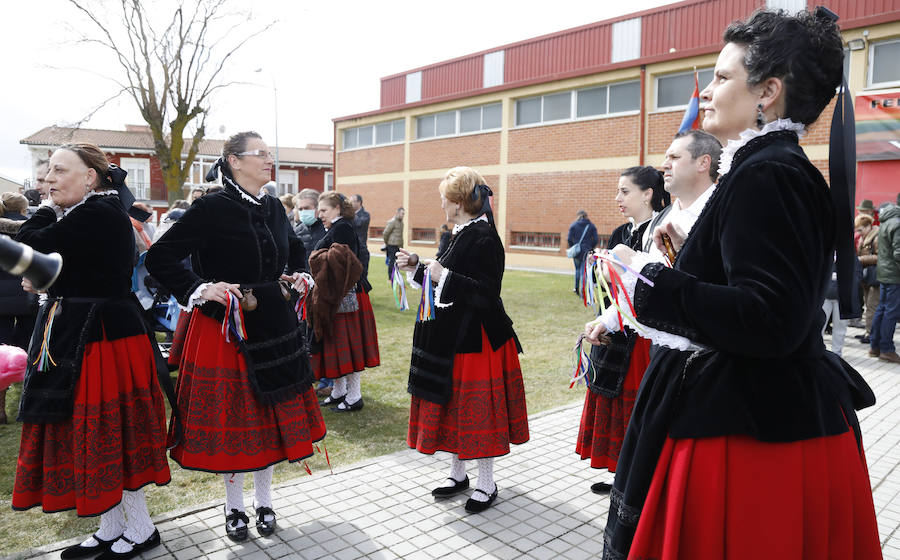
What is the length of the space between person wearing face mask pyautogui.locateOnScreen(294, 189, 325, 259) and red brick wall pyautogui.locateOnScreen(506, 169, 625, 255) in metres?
13.5

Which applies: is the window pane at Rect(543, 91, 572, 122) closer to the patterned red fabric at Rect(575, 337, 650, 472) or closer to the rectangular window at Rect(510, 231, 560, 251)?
the rectangular window at Rect(510, 231, 560, 251)

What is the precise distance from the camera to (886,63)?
1480cm

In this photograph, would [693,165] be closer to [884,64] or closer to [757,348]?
[757,348]

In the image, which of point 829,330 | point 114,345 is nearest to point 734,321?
point 114,345

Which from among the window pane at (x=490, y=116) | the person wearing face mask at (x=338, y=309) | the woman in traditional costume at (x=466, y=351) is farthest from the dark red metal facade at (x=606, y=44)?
the woman in traditional costume at (x=466, y=351)

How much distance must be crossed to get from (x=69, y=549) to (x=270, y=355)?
139 cm

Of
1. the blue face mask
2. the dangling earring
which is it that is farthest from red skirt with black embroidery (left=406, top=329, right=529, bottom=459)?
the blue face mask

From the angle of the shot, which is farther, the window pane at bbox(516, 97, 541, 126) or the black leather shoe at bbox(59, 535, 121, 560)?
the window pane at bbox(516, 97, 541, 126)

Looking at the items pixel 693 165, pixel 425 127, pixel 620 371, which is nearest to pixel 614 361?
pixel 620 371

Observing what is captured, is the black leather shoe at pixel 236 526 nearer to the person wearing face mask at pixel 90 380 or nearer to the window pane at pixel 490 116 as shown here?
the person wearing face mask at pixel 90 380

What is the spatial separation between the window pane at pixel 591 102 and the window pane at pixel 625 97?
320 millimetres

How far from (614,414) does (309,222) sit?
13.7 feet

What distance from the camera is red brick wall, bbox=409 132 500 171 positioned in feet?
78.6

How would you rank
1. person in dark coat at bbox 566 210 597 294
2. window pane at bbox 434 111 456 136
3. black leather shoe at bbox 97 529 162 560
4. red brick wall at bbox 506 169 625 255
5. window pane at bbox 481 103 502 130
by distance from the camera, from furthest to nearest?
window pane at bbox 434 111 456 136 → window pane at bbox 481 103 502 130 → red brick wall at bbox 506 169 625 255 → person in dark coat at bbox 566 210 597 294 → black leather shoe at bbox 97 529 162 560
